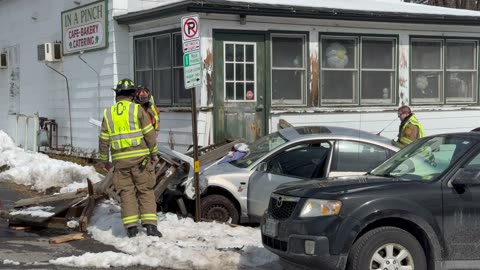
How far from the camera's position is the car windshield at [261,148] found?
856cm

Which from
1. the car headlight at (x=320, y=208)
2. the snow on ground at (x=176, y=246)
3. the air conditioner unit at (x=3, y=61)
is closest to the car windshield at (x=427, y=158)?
the car headlight at (x=320, y=208)

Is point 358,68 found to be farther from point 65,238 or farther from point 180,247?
point 65,238

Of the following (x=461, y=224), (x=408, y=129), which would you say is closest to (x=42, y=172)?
(x=408, y=129)

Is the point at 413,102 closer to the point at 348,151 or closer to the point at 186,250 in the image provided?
the point at 348,151

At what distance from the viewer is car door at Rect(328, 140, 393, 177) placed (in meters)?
8.24

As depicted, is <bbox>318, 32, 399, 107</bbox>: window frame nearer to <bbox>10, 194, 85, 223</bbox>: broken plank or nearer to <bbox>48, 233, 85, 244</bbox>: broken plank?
<bbox>10, 194, 85, 223</bbox>: broken plank

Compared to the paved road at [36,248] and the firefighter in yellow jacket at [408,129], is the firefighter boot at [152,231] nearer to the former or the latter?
the paved road at [36,248]

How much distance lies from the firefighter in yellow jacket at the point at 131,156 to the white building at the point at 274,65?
393 centimetres

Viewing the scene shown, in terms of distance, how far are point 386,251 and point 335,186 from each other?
759mm

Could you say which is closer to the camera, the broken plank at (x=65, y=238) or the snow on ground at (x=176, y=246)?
the snow on ground at (x=176, y=246)

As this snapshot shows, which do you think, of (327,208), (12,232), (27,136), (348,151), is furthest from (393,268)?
(27,136)

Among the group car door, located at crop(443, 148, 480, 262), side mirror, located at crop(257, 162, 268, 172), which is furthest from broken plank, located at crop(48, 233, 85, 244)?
car door, located at crop(443, 148, 480, 262)

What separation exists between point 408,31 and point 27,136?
10.2 meters

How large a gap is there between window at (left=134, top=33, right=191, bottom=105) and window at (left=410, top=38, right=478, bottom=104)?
5.38 meters
